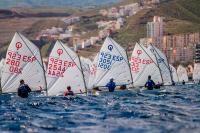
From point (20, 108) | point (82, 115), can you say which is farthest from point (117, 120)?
point (20, 108)

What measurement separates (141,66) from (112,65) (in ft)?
38.9

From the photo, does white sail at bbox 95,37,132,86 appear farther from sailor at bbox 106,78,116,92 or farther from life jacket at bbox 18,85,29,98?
life jacket at bbox 18,85,29,98

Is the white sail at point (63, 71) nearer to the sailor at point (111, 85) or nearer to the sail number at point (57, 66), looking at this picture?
the sail number at point (57, 66)

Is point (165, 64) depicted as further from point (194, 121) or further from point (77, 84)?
point (194, 121)

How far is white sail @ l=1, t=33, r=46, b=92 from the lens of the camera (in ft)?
237

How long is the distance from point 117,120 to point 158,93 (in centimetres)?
3927

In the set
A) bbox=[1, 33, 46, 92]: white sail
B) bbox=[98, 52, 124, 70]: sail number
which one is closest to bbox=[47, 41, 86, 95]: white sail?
bbox=[1, 33, 46, 92]: white sail

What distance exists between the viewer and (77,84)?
74.9 meters

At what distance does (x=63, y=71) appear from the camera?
243 ft

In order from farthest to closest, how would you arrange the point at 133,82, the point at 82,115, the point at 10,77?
the point at 133,82 < the point at 10,77 < the point at 82,115

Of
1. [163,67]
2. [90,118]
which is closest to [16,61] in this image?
[90,118]

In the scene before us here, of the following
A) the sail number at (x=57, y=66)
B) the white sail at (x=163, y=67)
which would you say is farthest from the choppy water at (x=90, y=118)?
the white sail at (x=163, y=67)

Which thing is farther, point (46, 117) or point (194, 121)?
point (46, 117)

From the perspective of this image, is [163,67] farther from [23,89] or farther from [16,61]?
[23,89]
